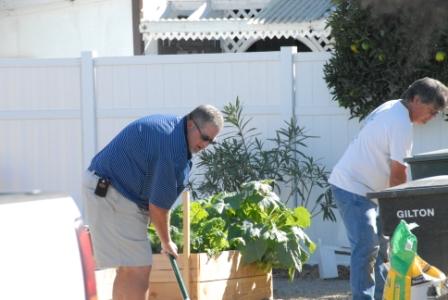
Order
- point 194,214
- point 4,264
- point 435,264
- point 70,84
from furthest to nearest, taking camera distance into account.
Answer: point 70,84 → point 194,214 → point 435,264 → point 4,264

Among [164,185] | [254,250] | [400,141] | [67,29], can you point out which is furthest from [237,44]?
[164,185]

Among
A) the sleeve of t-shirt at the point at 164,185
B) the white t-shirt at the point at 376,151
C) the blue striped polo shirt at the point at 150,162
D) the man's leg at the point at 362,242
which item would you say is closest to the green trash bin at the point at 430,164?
the white t-shirt at the point at 376,151

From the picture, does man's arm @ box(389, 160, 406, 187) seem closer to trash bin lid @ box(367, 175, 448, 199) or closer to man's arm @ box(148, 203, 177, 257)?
trash bin lid @ box(367, 175, 448, 199)

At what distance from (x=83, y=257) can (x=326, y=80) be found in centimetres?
574

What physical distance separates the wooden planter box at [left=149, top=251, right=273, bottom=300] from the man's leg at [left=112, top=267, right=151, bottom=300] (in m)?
1.18

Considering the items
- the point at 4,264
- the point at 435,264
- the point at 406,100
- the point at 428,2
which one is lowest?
the point at 435,264

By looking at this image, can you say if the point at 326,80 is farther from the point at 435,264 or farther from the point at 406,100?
the point at 435,264

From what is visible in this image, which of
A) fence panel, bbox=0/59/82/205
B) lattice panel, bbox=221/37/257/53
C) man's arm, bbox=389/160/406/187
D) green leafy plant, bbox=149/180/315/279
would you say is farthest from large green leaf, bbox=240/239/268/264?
lattice panel, bbox=221/37/257/53

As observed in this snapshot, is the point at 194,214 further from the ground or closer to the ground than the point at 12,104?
closer to the ground

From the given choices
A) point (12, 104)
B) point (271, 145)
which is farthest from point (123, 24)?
point (271, 145)

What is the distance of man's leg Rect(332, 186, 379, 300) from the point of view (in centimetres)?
664

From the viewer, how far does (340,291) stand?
8500 millimetres

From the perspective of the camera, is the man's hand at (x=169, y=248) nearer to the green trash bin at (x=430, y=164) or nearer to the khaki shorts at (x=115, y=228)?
the khaki shorts at (x=115, y=228)

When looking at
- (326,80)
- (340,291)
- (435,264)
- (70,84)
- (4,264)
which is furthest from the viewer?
(70,84)
